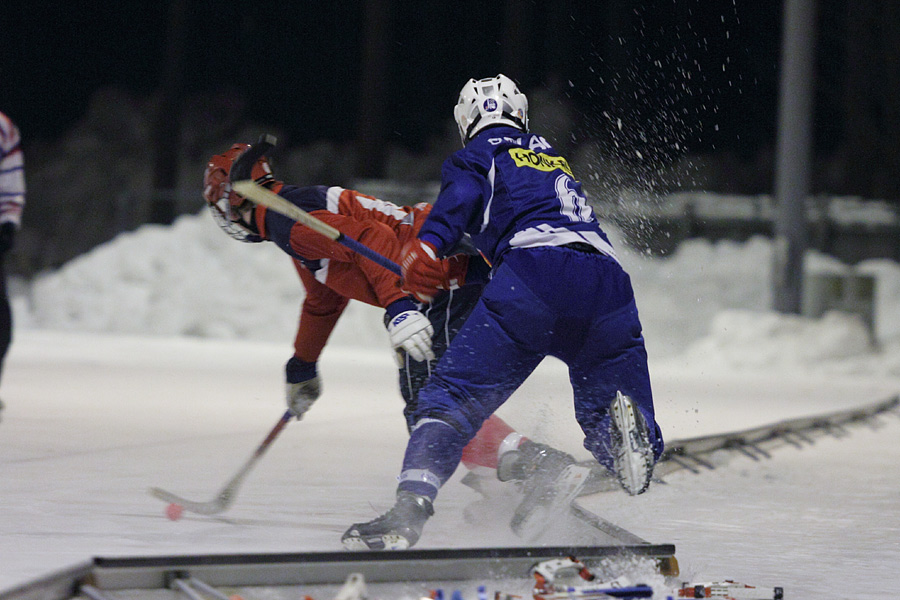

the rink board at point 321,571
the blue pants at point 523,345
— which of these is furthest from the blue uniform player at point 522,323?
the rink board at point 321,571

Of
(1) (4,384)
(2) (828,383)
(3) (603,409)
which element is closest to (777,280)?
(2) (828,383)

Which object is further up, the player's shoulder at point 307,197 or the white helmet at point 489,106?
the white helmet at point 489,106

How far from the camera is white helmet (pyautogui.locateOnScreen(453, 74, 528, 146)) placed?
11.1 feet

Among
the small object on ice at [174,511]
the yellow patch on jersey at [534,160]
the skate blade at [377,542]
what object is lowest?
the skate blade at [377,542]

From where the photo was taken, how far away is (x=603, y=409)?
3244 millimetres

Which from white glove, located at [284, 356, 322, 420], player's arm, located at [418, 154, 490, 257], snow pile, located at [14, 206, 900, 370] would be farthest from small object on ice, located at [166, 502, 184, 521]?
snow pile, located at [14, 206, 900, 370]

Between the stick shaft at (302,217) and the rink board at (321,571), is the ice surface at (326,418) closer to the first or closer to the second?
the rink board at (321,571)

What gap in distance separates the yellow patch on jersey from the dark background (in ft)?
51.8

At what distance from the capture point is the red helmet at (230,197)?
367 centimetres

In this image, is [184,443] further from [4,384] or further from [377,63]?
[377,63]

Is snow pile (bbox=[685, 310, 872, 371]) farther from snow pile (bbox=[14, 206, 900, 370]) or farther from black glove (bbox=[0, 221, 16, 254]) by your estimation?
black glove (bbox=[0, 221, 16, 254])

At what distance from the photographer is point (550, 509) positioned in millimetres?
3318

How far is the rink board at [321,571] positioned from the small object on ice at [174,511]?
0.99 meters

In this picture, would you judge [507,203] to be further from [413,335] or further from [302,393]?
[302,393]
